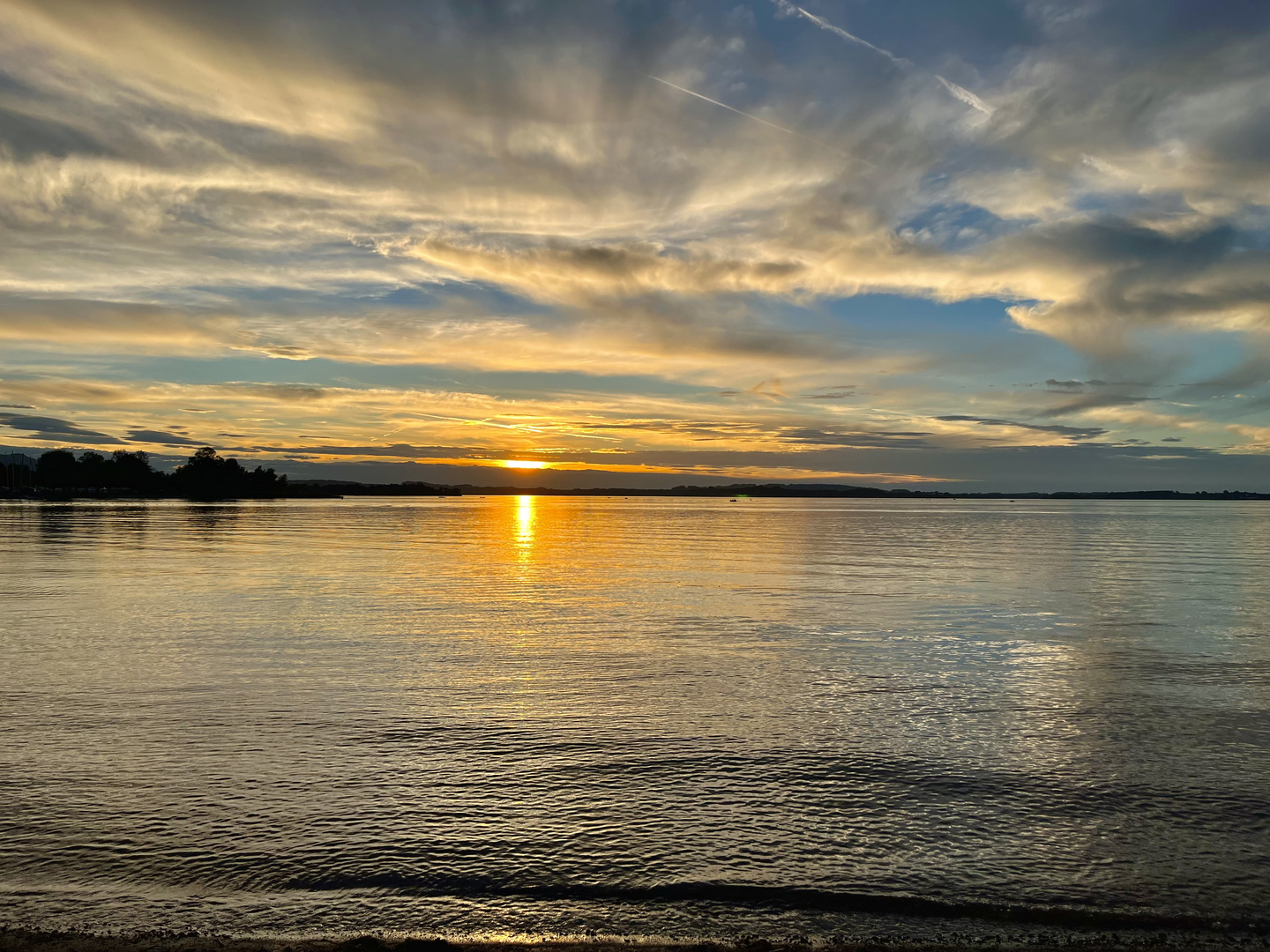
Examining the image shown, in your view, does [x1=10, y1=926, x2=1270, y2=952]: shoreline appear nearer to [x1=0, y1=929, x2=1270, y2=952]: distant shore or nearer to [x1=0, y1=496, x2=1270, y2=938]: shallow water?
[x1=0, y1=929, x2=1270, y2=952]: distant shore

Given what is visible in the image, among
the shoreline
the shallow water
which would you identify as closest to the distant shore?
the shoreline

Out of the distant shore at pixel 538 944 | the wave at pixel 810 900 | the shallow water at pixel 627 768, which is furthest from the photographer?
the shallow water at pixel 627 768

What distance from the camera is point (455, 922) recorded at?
7324mm

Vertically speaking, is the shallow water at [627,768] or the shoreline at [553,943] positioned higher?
the shoreline at [553,943]

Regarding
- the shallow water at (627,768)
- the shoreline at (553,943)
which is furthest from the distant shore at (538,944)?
the shallow water at (627,768)

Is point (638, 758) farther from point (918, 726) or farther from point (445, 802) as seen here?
point (918, 726)

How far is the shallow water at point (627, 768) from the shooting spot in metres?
7.82

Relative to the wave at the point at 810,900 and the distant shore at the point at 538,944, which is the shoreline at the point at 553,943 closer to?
the distant shore at the point at 538,944

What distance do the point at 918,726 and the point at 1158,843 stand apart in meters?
4.86

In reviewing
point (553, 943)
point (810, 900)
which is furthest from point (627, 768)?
point (553, 943)

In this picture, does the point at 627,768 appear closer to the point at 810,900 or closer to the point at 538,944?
the point at 810,900

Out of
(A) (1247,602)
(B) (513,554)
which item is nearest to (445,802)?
(A) (1247,602)

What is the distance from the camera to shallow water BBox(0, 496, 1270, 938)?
25.7 ft

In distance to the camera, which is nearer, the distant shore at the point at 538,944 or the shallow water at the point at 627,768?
the distant shore at the point at 538,944
